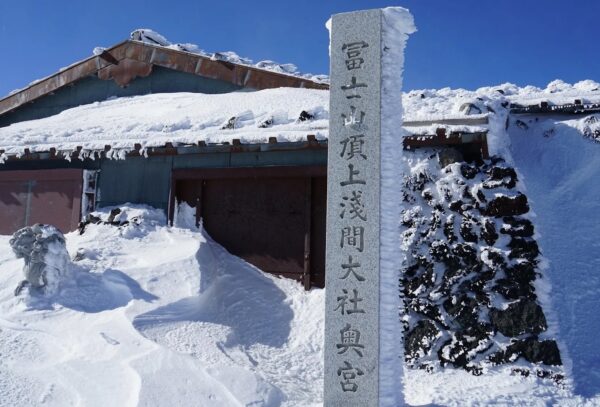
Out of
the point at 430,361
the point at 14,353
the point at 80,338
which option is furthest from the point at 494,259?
the point at 14,353

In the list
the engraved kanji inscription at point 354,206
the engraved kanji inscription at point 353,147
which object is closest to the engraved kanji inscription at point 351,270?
the engraved kanji inscription at point 354,206

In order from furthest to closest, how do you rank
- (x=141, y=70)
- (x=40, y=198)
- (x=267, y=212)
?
1. (x=141, y=70)
2. (x=40, y=198)
3. (x=267, y=212)

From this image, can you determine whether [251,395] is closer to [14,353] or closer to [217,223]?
[14,353]

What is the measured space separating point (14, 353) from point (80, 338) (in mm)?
589

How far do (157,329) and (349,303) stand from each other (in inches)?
87.6

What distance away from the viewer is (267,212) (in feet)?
25.0

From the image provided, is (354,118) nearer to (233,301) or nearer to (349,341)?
(349,341)

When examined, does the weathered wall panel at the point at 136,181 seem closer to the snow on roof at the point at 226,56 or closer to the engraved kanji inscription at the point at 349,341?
the snow on roof at the point at 226,56

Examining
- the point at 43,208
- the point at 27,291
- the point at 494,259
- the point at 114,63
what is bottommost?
the point at 27,291

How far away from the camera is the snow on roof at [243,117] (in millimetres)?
6914

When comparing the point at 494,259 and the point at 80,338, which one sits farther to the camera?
the point at 494,259

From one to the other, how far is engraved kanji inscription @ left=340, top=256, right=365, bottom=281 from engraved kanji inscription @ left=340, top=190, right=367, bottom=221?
0.36 m

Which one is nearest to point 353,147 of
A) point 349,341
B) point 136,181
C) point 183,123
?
point 349,341

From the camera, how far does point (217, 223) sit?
309 inches
